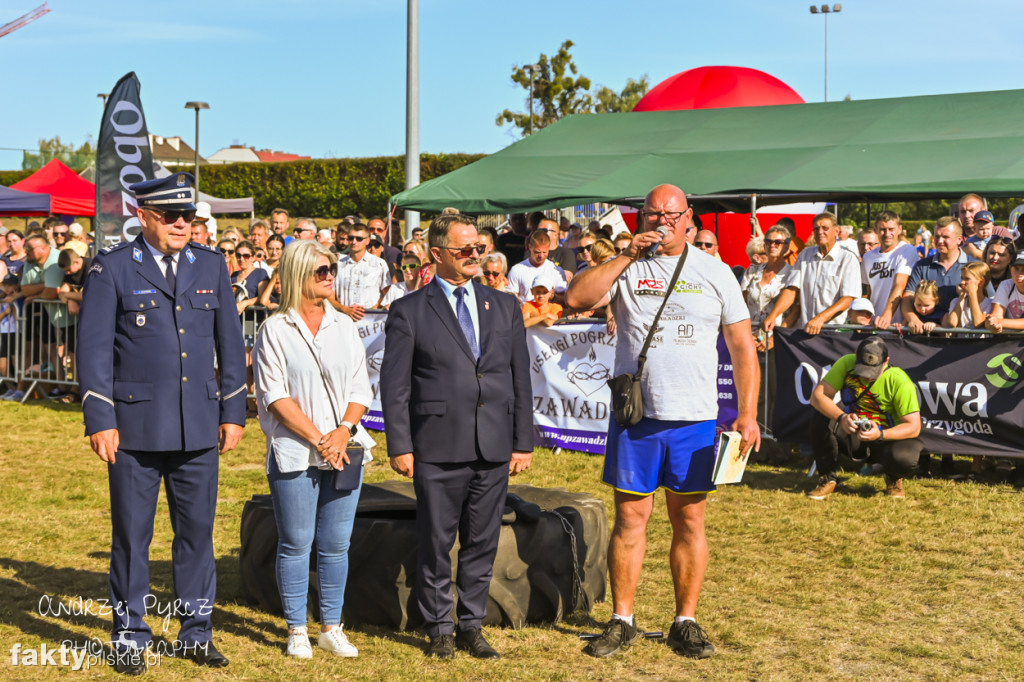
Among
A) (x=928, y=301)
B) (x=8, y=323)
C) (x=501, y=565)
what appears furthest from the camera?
(x=8, y=323)

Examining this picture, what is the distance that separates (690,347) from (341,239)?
10212 mm

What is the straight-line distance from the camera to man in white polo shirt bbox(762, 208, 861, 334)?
32.8ft

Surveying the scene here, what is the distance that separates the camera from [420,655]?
5059mm

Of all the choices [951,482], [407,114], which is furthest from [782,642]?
[407,114]

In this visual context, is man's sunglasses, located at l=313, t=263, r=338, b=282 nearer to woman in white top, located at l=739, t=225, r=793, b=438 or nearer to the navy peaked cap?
the navy peaked cap

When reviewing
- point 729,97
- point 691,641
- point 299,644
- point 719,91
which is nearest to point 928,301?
point 691,641

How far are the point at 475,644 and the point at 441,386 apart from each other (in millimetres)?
1215

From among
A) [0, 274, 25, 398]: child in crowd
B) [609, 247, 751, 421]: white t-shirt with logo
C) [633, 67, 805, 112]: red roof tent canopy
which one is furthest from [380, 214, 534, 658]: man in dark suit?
[633, 67, 805, 112]: red roof tent canopy

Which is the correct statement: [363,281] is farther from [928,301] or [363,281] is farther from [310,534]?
[310,534]

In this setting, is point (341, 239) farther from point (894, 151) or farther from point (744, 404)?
point (744, 404)

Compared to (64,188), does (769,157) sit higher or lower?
lower

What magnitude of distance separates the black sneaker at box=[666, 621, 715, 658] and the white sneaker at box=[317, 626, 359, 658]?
4.93 ft

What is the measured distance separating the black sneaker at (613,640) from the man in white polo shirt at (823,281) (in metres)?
5.21

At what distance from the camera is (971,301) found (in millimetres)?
9383
